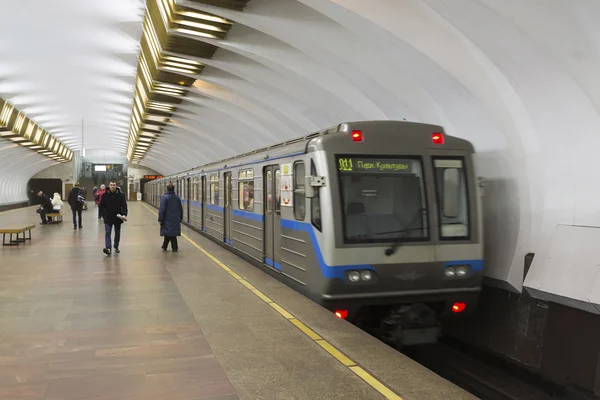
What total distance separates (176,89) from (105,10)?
361 cm

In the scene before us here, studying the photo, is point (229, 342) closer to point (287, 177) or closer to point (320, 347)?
point (320, 347)

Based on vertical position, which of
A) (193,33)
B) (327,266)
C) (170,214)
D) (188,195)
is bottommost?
(327,266)

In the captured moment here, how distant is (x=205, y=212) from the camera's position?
1661 cm

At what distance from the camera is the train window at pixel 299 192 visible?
23.2ft

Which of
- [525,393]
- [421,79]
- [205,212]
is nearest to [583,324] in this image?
[525,393]

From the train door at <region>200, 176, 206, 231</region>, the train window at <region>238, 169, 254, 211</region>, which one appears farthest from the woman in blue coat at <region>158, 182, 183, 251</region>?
the train door at <region>200, 176, 206, 231</region>

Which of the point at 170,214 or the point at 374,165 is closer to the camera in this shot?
the point at 374,165

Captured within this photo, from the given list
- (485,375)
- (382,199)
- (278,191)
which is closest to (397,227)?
(382,199)

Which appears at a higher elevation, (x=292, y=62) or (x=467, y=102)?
(x=292, y=62)

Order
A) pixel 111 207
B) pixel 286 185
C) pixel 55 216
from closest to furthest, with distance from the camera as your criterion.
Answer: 1. pixel 286 185
2. pixel 111 207
3. pixel 55 216

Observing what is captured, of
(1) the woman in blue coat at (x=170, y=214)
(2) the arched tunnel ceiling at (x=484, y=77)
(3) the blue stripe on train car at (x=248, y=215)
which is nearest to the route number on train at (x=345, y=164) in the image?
(2) the arched tunnel ceiling at (x=484, y=77)

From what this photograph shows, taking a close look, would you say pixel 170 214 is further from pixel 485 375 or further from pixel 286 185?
pixel 485 375

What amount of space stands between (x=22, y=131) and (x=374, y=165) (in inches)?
1303

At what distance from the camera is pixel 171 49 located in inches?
543
